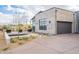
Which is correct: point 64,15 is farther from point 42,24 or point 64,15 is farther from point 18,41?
point 18,41

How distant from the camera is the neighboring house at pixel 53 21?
8.23 feet

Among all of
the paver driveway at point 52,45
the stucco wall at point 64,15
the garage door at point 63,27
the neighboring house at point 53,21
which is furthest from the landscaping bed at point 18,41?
the stucco wall at point 64,15

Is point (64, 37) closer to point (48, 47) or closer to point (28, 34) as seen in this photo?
point (48, 47)

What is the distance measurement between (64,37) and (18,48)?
1.09m

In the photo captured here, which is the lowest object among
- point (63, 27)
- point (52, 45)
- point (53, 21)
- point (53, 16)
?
point (52, 45)

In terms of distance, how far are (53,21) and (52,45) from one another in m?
0.58

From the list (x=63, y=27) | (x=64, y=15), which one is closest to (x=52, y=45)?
(x=63, y=27)

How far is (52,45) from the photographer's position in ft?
7.59

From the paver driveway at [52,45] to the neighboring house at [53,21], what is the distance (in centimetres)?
17

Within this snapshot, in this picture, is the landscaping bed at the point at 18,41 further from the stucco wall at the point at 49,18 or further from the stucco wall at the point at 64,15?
the stucco wall at the point at 64,15

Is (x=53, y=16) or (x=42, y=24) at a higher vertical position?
(x=53, y=16)

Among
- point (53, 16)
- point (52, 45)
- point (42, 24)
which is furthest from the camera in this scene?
point (42, 24)

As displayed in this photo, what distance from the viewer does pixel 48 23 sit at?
101 inches
